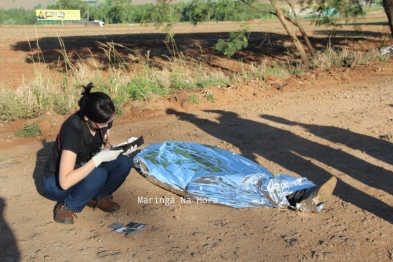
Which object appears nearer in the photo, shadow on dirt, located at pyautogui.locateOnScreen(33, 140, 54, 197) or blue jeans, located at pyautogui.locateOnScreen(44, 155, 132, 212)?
blue jeans, located at pyautogui.locateOnScreen(44, 155, 132, 212)

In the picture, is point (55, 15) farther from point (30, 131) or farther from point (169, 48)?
point (30, 131)

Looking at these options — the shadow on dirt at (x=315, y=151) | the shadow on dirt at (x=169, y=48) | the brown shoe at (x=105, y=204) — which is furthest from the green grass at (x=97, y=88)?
the shadow on dirt at (x=169, y=48)

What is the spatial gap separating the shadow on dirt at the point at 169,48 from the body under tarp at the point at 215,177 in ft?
38.2

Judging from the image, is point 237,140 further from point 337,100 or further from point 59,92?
point 59,92

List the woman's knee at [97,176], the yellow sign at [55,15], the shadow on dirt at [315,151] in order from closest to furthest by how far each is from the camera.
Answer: the woman's knee at [97,176] → the shadow on dirt at [315,151] → the yellow sign at [55,15]

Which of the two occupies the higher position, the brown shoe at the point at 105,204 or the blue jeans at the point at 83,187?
the blue jeans at the point at 83,187

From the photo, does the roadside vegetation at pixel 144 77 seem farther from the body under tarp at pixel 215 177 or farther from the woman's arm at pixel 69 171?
the woman's arm at pixel 69 171

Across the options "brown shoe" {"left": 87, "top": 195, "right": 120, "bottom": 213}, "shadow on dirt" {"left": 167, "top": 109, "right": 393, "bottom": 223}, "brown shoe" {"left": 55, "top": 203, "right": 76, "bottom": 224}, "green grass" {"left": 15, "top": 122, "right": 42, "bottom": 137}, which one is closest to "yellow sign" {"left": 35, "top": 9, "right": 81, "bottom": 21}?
"green grass" {"left": 15, "top": 122, "right": 42, "bottom": 137}

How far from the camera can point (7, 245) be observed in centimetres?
406

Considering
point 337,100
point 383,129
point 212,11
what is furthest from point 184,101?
point 212,11

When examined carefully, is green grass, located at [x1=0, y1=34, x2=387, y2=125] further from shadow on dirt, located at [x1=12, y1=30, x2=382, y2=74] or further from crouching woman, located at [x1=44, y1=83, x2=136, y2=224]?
shadow on dirt, located at [x1=12, y1=30, x2=382, y2=74]

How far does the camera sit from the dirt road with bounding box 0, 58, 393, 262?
3920 millimetres

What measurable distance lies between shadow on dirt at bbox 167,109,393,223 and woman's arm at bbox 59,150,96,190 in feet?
7.68

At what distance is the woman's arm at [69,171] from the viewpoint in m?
3.94
